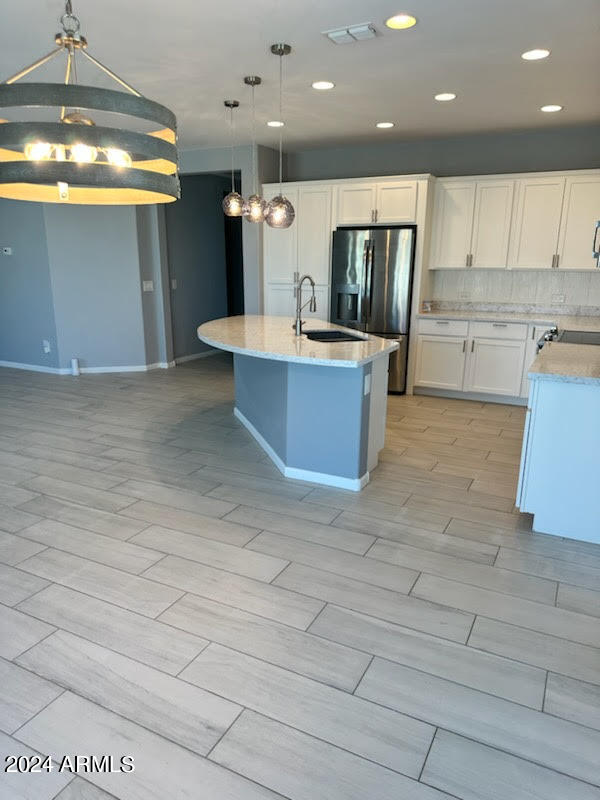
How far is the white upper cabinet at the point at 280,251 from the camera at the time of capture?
611 centimetres

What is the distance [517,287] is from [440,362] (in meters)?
1.15

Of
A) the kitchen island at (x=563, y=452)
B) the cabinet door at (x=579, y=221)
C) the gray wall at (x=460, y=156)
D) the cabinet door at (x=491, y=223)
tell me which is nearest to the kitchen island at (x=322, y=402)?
the kitchen island at (x=563, y=452)

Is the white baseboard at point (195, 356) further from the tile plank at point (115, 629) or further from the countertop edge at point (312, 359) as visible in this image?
the tile plank at point (115, 629)

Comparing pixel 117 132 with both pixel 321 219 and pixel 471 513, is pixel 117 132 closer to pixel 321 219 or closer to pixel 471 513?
pixel 471 513

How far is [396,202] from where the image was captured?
5.54m

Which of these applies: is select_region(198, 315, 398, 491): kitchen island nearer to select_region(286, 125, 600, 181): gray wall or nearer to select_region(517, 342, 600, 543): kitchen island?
select_region(517, 342, 600, 543): kitchen island

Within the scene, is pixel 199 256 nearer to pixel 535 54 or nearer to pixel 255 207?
pixel 255 207

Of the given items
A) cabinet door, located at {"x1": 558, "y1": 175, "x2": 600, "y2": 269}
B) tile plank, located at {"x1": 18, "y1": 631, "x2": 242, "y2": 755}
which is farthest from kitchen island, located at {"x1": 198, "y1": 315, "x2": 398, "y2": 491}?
cabinet door, located at {"x1": 558, "y1": 175, "x2": 600, "y2": 269}

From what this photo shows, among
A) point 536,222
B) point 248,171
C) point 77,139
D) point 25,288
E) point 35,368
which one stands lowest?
point 35,368

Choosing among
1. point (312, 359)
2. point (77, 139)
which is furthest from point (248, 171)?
Result: point (77, 139)

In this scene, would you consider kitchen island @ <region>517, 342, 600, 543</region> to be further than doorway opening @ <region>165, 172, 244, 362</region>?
No

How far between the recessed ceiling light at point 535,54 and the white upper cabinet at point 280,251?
122 inches

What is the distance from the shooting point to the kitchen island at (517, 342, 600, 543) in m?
2.72

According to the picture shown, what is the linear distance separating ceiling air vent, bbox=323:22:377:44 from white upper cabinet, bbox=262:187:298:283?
3.03 metres
